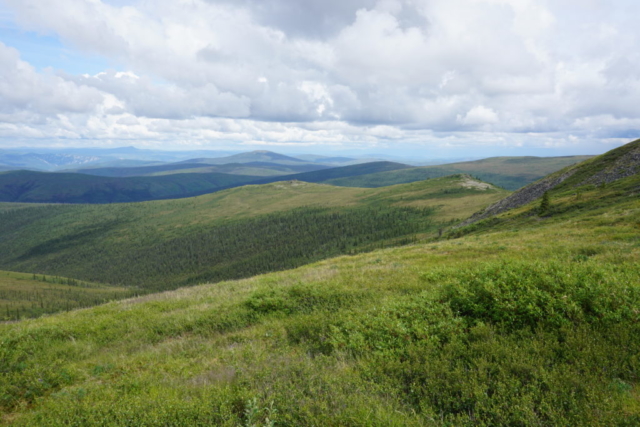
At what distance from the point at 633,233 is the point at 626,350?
1827 centimetres

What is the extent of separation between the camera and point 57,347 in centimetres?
1002

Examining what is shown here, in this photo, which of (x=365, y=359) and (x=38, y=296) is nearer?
(x=365, y=359)

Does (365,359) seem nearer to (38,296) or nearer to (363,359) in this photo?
(363,359)

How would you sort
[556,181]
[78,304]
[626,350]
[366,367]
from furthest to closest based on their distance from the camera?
[78,304] → [556,181] → [366,367] → [626,350]

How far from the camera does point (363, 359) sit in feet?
23.1

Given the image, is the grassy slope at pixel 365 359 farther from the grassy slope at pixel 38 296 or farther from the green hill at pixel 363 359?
the grassy slope at pixel 38 296

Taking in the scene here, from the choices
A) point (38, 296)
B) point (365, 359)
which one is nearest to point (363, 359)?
point (365, 359)

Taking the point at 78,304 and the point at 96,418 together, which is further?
the point at 78,304

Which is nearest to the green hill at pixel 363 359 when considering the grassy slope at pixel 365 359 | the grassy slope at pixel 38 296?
the grassy slope at pixel 365 359

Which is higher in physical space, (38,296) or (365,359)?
(365,359)

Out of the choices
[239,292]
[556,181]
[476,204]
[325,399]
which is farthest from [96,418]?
[476,204]

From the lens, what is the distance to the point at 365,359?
7094 mm

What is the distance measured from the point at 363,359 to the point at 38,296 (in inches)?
6161

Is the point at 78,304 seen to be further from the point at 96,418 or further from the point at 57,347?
the point at 96,418
